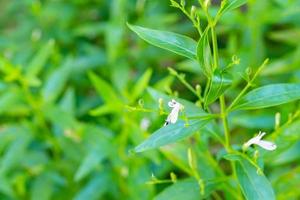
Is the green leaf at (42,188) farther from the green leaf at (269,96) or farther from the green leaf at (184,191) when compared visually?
the green leaf at (269,96)

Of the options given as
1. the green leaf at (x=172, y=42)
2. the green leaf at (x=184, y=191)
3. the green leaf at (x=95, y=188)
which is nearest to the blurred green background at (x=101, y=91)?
the green leaf at (x=95, y=188)

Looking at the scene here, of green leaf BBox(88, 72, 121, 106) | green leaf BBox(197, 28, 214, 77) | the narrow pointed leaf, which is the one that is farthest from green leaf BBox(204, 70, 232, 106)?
green leaf BBox(88, 72, 121, 106)

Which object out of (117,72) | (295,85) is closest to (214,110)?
(117,72)

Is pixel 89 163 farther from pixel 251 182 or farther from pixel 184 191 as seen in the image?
pixel 251 182

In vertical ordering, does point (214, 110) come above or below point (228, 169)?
above

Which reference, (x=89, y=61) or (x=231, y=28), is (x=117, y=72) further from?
(x=231, y=28)

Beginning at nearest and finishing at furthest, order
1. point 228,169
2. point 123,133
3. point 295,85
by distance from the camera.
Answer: point 295,85, point 123,133, point 228,169
